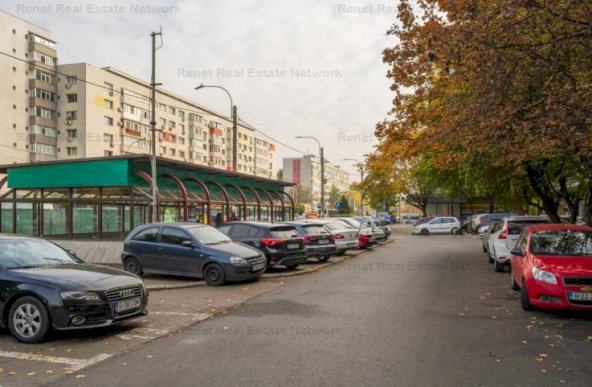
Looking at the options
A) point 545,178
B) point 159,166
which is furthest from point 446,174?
point 159,166

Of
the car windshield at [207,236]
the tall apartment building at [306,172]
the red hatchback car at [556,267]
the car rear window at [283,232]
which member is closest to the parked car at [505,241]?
the red hatchback car at [556,267]

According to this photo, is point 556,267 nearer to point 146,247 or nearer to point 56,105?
point 146,247

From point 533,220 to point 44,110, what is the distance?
63746mm

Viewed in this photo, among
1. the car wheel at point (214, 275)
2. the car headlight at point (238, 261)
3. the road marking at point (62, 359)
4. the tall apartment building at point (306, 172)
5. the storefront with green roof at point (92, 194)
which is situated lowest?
the road marking at point (62, 359)

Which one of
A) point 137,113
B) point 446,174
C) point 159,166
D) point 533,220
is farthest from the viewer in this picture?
point 137,113

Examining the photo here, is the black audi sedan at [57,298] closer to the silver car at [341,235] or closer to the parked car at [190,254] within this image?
the parked car at [190,254]

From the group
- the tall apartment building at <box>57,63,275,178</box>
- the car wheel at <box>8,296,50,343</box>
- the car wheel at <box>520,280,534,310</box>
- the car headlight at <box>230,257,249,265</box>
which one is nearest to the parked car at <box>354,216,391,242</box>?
the car headlight at <box>230,257,249,265</box>

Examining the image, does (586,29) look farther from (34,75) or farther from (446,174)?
(34,75)

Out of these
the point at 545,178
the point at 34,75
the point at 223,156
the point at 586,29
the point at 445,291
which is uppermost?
the point at 34,75

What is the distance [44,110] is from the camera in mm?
65125

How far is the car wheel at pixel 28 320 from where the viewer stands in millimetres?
6883

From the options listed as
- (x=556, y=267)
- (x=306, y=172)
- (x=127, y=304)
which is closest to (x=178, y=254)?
(x=127, y=304)

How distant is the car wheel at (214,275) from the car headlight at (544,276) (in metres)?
6.94

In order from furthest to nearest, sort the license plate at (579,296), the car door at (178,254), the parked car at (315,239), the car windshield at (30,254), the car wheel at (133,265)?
the parked car at (315,239), the car wheel at (133,265), the car door at (178,254), the license plate at (579,296), the car windshield at (30,254)
